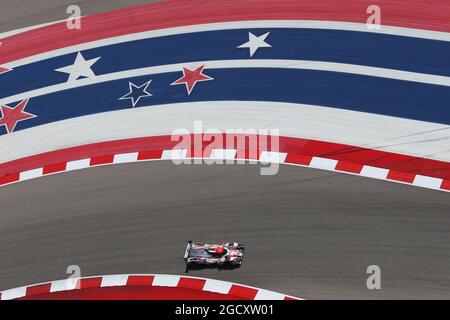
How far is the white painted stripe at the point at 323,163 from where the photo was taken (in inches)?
923

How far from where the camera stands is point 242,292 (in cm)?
2134

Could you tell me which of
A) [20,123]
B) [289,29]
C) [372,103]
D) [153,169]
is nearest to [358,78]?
[372,103]

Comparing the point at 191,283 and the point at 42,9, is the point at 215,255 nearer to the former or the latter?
the point at 191,283

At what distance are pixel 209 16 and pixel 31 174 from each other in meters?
7.97

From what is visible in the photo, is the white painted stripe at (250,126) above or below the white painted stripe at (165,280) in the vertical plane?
above

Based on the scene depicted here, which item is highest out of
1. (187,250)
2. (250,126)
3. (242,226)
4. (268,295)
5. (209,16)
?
(209,16)

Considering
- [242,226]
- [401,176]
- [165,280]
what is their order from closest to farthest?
[165,280] → [242,226] → [401,176]

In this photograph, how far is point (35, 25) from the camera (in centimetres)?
2922

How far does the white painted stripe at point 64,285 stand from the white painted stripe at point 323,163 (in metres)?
7.02

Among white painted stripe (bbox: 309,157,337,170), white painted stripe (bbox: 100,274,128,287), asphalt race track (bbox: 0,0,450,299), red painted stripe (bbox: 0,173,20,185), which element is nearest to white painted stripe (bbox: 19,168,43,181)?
red painted stripe (bbox: 0,173,20,185)

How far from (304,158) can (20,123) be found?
871cm

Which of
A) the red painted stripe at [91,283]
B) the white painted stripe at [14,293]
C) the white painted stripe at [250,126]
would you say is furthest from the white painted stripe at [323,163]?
the white painted stripe at [14,293]

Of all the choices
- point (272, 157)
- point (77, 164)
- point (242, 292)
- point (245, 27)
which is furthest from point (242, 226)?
point (245, 27)

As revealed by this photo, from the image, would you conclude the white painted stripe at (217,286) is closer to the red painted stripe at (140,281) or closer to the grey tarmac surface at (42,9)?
the red painted stripe at (140,281)
